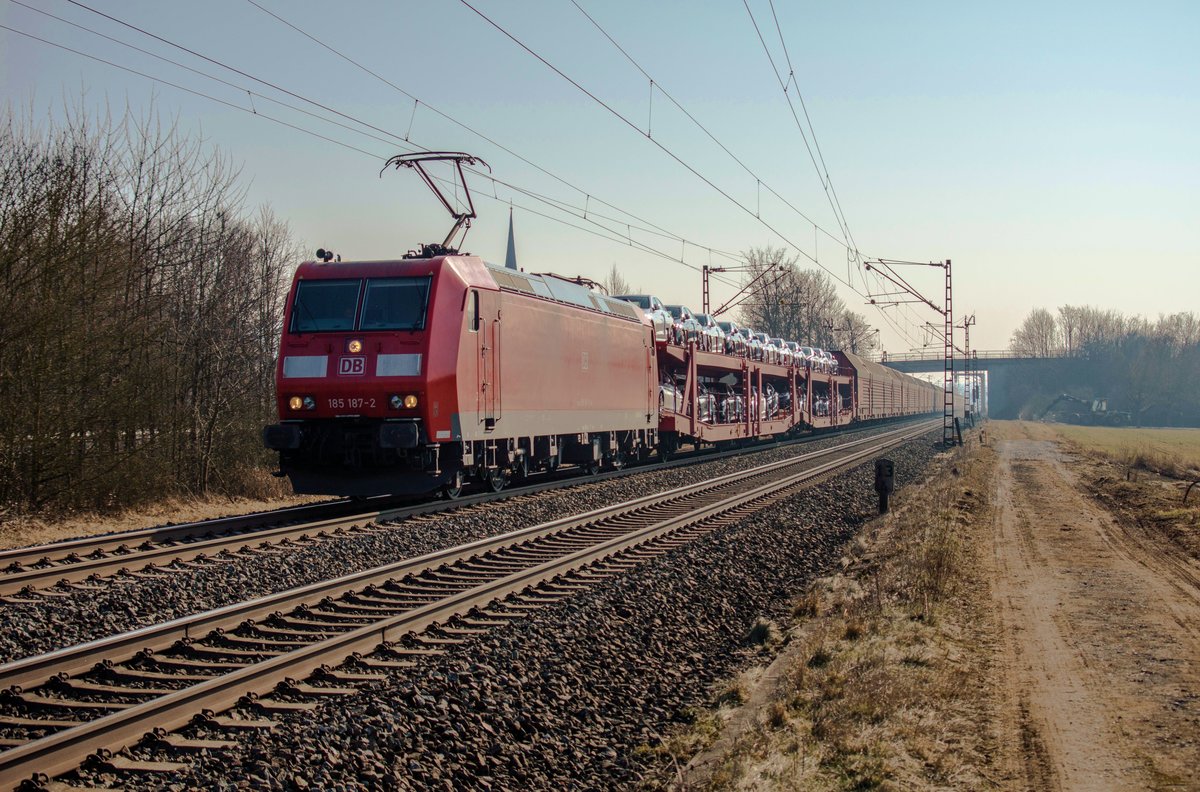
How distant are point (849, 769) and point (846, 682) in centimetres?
154

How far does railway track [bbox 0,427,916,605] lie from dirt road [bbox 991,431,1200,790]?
7.73 meters

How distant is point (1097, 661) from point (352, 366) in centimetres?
1078

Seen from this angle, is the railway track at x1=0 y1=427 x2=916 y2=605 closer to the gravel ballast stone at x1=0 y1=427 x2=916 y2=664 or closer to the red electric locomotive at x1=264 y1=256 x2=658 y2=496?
the gravel ballast stone at x1=0 y1=427 x2=916 y2=664

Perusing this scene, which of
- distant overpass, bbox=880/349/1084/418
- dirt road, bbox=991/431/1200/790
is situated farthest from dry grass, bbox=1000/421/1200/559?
distant overpass, bbox=880/349/1084/418

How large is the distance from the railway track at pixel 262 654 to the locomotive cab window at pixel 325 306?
5232mm

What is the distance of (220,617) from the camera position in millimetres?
7691

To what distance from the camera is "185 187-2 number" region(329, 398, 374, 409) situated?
15016 millimetres

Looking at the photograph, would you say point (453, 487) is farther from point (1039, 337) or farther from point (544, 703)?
point (1039, 337)

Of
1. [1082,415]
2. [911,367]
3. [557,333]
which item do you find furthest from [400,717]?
[911,367]

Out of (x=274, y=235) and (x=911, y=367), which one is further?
(x=911, y=367)

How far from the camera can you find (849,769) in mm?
5391

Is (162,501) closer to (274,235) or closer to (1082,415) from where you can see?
(274,235)

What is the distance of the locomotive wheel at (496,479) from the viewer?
17.9 metres

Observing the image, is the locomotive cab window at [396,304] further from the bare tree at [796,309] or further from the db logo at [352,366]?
the bare tree at [796,309]
